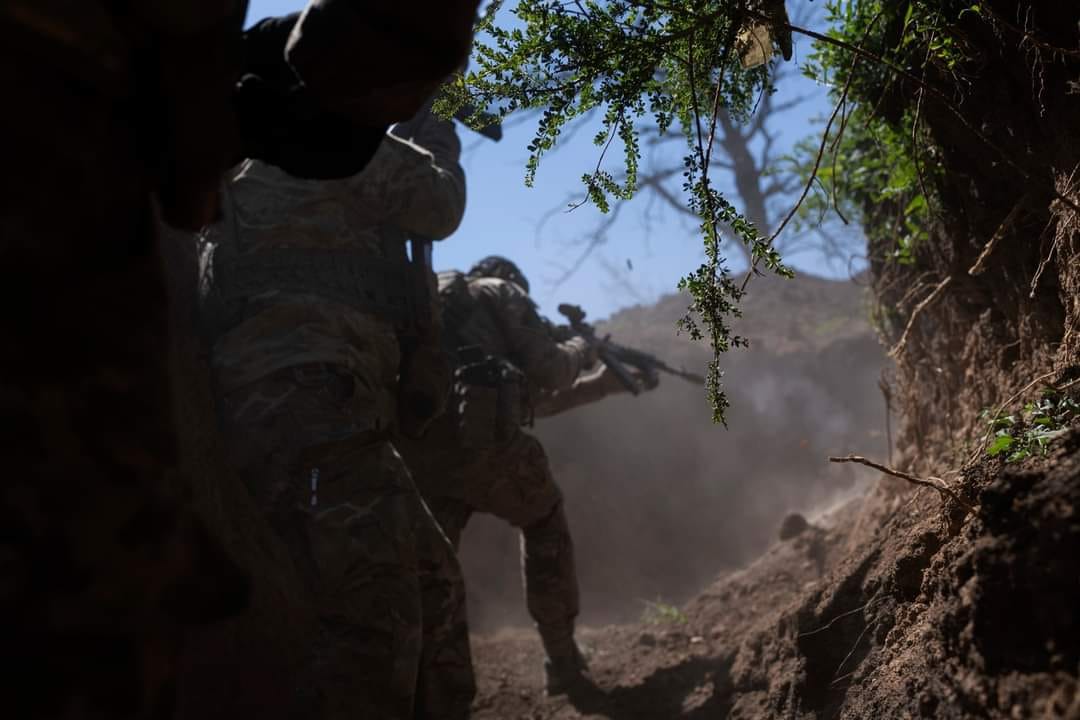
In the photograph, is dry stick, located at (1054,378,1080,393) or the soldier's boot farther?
the soldier's boot

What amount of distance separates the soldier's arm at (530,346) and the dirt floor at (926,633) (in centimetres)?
174

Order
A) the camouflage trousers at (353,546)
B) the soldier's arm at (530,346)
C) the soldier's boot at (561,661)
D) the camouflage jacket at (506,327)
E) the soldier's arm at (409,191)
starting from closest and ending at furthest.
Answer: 1. the camouflage trousers at (353,546)
2. the soldier's arm at (409,191)
3. the soldier's boot at (561,661)
4. the camouflage jacket at (506,327)
5. the soldier's arm at (530,346)

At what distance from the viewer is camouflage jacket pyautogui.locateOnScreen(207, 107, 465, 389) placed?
2.91 meters

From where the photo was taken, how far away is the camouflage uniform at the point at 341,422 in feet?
8.22

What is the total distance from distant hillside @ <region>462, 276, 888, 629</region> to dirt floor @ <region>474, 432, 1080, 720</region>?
4.55 meters

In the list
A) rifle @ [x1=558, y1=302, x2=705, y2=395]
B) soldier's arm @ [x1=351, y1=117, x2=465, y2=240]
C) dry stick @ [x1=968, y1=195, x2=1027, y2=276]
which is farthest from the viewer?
rifle @ [x1=558, y1=302, x2=705, y2=395]

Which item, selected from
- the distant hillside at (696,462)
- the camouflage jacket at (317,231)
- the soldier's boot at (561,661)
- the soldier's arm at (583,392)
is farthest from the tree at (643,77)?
the distant hillside at (696,462)

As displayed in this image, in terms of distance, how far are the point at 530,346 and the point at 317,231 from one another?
182cm

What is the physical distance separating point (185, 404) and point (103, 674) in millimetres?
1935

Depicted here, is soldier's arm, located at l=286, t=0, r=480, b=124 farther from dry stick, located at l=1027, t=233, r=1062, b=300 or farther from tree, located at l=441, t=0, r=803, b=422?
dry stick, located at l=1027, t=233, r=1062, b=300

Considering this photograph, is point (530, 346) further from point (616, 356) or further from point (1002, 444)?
point (1002, 444)

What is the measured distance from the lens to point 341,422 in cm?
279

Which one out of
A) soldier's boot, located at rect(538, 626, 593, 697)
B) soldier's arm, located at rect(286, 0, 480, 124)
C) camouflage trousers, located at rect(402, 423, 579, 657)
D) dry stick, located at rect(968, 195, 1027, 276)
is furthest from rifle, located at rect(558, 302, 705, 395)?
soldier's arm, located at rect(286, 0, 480, 124)

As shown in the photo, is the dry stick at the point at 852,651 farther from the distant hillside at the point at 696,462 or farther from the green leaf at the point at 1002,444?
the distant hillside at the point at 696,462
